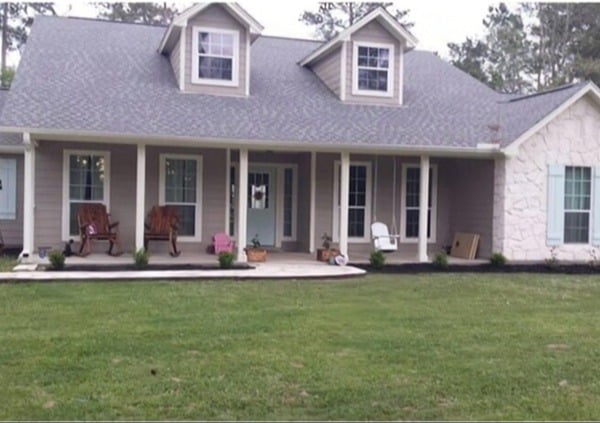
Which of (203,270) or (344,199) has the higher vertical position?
(344,199)

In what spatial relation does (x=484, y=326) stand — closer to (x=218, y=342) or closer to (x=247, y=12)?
(x=218, y=342)

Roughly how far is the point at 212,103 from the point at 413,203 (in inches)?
186

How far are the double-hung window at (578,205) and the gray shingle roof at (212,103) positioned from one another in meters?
1.46

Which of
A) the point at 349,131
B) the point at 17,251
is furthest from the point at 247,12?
the point at 17,251

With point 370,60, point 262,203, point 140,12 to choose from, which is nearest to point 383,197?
point 262,203

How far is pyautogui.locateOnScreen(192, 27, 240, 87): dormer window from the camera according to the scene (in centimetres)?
1323

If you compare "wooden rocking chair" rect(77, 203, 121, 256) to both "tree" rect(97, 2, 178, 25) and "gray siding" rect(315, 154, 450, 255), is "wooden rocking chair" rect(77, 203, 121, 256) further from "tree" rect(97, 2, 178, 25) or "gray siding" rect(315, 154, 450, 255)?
"tree" rect(97, 2, 178, 25)

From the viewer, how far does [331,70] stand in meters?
14.6

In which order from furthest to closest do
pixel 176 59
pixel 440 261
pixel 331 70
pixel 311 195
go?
1. pixel 331 70
2. pixel 176 59
3. pixel 311 195
4. pixel 440 261

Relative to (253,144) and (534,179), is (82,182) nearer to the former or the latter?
(253,144)

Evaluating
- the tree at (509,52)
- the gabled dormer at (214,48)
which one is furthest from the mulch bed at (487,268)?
the tree at (509,52)

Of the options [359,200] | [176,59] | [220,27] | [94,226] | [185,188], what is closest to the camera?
[94,226]

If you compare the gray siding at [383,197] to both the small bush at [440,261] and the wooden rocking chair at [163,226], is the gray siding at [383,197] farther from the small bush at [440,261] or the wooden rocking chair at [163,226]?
the wooden rocking chair at [163,226]

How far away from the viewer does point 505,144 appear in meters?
12.5
